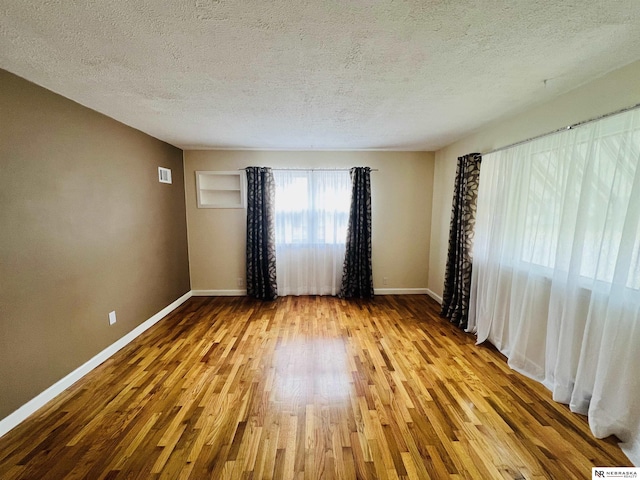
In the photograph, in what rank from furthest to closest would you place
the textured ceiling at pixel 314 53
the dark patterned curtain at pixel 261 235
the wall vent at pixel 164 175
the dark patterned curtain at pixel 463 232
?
the dark patterned curtain at pixel 261 235 < the wall vent at pixel 164 175 < the dark patterned curtain at pixel 463 232 < the textured ceiling at pixel 314 53

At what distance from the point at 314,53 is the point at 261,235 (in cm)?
278

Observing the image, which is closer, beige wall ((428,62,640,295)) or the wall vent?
beige wall ((428,62,640,295))

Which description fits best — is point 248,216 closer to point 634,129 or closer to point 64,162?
point 64,162

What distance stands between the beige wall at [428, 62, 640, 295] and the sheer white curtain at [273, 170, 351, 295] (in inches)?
56.0

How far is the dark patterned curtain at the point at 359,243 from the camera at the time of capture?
381 centimetres

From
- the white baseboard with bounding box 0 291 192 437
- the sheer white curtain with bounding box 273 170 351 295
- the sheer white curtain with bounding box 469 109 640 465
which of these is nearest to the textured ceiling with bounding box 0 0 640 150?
the sheer white curtain with bounding box 469 109 640 465

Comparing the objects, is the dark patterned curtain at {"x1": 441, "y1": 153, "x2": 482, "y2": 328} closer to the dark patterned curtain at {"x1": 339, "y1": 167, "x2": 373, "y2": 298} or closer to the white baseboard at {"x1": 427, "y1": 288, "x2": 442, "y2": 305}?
the white baseboard at {"x1": 427, "y1": 288, "x2": 442, "y2": 305}

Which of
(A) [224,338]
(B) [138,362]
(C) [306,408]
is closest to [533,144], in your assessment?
(C) [306,408]

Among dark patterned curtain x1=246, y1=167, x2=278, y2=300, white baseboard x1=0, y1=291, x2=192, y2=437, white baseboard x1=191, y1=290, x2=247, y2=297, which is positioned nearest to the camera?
white baseboard x1=0, y1=291, x2=192, y2=437

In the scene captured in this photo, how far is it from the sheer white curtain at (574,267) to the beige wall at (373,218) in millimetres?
1431

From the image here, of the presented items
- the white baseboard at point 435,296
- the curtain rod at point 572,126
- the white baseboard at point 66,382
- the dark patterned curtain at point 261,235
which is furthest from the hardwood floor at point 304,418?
the curtain rod at point 572,126

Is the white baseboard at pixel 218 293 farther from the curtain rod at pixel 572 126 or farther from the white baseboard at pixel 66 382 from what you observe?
the curtain rod at pixel 572 126

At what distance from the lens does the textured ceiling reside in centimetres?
110

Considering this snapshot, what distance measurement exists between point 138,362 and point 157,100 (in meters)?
2.34
